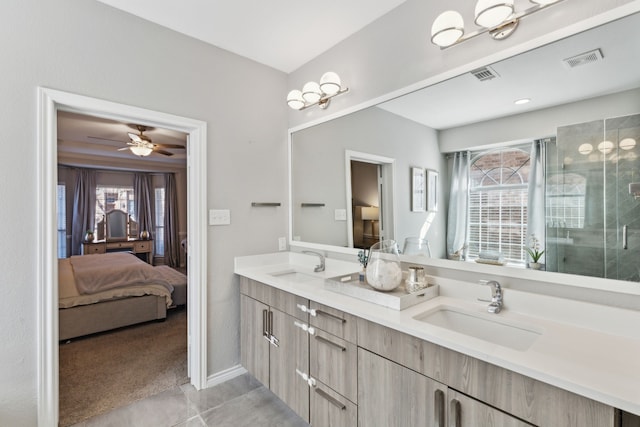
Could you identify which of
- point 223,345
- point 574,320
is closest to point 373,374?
point 574,320

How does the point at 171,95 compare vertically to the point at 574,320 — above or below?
above

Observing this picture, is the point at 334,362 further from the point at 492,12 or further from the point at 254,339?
the point at 492,12

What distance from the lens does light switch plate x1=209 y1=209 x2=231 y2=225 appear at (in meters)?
2.33

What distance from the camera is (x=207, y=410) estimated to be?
2053 mm

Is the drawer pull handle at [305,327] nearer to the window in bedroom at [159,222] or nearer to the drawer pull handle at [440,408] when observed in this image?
the drawer pull handle at [440,408]

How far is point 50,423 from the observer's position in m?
1.71

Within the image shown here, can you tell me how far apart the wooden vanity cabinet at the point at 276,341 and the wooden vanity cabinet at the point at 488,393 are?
64 cm

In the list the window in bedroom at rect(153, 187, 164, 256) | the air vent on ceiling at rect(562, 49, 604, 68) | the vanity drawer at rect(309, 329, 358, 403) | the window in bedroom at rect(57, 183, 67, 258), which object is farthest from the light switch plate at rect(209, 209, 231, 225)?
the window in bedroom at rect(153, 187, 164, 256)

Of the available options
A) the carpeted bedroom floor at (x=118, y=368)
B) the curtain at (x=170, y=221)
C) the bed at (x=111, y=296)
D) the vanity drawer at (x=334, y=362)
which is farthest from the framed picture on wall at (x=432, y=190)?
the curtain at (x=170, y=221)

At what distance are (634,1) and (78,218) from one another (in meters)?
8.09

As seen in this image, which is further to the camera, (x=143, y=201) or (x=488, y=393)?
(x=143, y=201)

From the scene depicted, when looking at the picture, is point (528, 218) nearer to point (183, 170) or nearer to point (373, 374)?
point (373, 374)

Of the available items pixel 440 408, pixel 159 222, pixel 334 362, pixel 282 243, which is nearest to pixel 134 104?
pixel 282 243

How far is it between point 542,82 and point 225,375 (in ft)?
8.94
